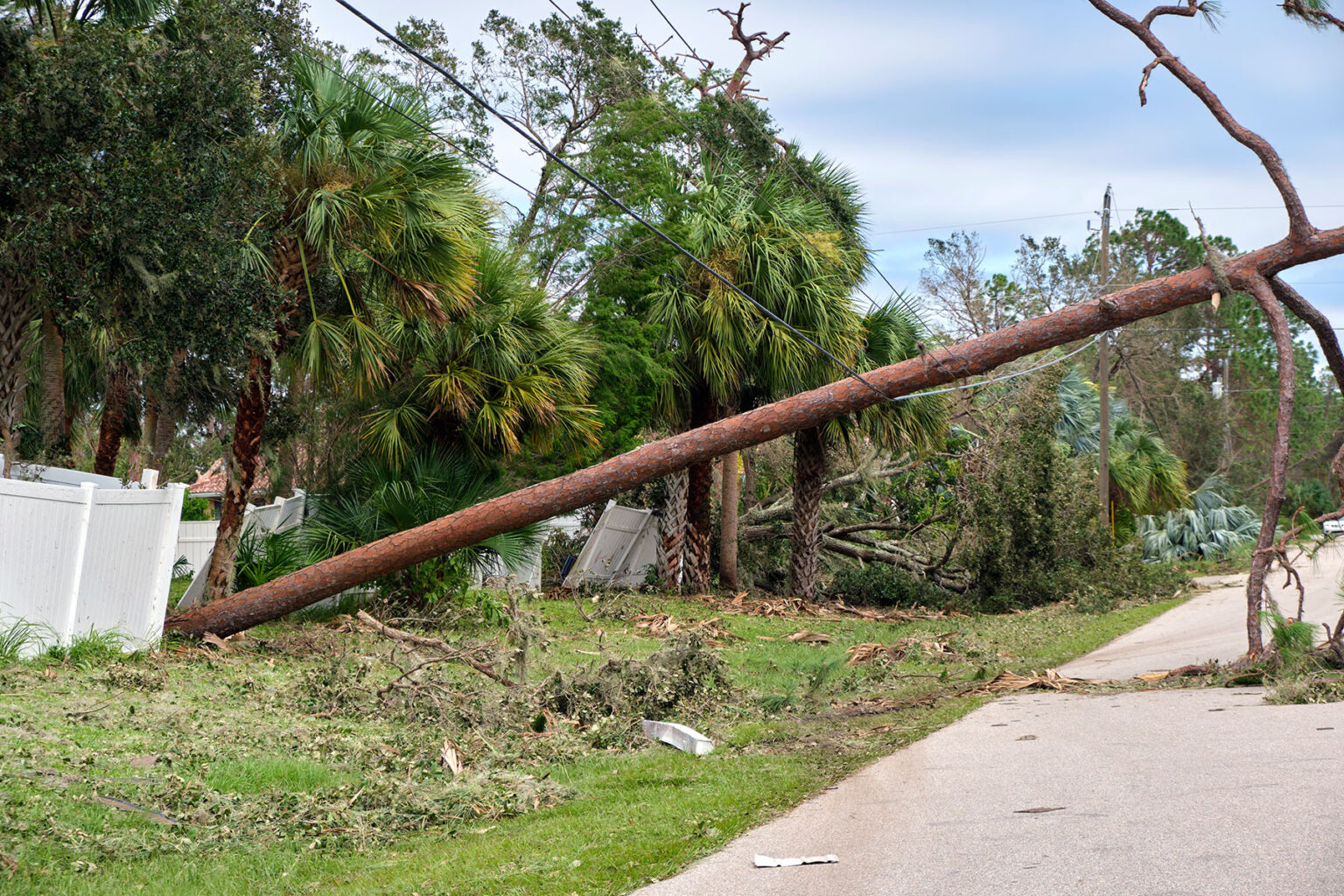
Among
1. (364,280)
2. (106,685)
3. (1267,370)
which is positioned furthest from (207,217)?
(1267,370)

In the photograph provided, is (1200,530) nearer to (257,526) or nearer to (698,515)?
(698,515)

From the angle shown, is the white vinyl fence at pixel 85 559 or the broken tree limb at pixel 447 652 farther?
the broken tree limb at pixel 447 652

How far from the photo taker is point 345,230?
11.7 meters

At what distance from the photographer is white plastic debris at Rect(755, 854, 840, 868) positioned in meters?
4.67

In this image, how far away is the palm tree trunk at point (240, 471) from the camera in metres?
11.8

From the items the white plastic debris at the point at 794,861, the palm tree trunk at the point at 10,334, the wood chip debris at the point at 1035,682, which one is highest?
the palm tree trunk at the point at 10,334

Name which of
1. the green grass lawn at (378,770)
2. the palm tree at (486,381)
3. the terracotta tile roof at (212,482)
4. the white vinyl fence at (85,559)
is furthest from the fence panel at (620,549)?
the terracotta tile roof at (212,482)

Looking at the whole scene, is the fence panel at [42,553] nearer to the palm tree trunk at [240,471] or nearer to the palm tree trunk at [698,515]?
the palm tree trunk at [240,471]

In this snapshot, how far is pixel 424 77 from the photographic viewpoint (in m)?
28.0

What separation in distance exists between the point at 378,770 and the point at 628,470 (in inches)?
197

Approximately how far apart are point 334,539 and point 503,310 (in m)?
3.99

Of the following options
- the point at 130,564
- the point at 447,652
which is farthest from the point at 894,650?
the point at 130,564

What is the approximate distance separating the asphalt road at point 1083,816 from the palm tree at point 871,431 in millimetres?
11079

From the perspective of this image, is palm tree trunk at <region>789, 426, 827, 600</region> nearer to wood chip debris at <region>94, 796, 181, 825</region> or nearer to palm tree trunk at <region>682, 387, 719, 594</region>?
palm tree trunk at <region>682, 387, 719, 594</region>
